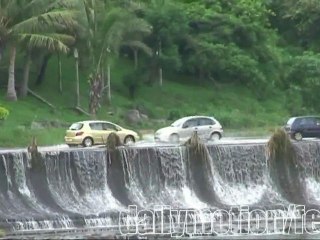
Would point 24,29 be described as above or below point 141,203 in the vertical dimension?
above

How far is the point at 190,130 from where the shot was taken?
148 ft

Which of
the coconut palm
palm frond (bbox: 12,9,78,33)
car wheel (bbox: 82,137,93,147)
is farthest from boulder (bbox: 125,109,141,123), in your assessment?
car wheel (bbox: 82,137,93,147)

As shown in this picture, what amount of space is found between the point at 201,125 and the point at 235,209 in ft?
40.6

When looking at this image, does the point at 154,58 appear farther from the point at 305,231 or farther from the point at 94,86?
the point at 305,231

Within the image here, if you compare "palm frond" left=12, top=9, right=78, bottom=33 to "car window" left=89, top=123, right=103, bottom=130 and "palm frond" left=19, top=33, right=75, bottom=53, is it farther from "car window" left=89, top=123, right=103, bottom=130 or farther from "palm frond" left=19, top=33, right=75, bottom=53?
"car window" left=89, top=123, right=103, bottom=130

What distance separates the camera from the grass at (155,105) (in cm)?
5270

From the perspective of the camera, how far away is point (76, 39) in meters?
54.2

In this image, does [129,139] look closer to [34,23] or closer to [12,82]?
[34,23]

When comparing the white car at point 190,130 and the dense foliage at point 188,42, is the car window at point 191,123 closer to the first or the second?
the white car at point 190,130

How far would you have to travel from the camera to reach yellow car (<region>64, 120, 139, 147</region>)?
1649 inches

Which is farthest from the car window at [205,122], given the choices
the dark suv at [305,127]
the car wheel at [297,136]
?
the car wheel at [297,136]

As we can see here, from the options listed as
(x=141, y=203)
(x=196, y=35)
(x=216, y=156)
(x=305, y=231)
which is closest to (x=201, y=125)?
(x=216, y=156)

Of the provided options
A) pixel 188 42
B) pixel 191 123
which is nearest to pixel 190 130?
pixel 191 123

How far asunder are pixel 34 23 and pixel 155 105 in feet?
45.8
